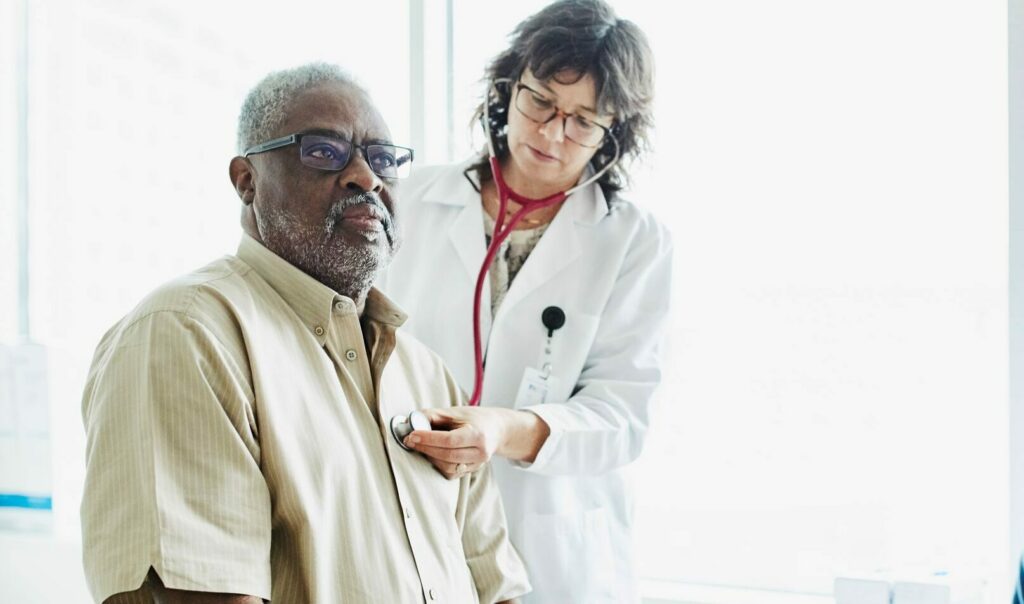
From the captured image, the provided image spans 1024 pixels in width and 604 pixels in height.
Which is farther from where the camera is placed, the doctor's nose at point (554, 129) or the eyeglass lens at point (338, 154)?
the doctor's nose at point (554, 129)

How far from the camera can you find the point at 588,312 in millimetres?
1828

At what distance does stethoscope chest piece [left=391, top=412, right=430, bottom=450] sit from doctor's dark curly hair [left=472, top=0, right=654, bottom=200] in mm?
717

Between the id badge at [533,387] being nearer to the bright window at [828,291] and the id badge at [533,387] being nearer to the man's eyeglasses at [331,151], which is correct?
the bright window at [828,291]

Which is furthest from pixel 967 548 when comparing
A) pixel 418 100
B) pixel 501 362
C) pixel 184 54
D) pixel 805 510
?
pixel 184 54

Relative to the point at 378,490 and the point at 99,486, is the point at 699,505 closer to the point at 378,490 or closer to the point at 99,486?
the point at 378,490

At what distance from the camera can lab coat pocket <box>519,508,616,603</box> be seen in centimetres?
176

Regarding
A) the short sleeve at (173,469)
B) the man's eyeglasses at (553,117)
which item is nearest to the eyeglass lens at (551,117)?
the man's eyeglasses at (553,117)

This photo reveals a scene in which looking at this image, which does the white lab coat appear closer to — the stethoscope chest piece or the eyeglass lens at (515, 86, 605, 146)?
the eyeglass lens at (515, 86, 605, 146)

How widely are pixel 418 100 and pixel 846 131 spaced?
1.05 m

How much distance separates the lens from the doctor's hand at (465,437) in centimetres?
138

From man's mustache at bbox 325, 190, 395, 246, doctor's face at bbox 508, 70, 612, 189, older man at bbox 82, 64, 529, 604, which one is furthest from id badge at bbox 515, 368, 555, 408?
man's mustache at bbox 325, 190, 395, 246

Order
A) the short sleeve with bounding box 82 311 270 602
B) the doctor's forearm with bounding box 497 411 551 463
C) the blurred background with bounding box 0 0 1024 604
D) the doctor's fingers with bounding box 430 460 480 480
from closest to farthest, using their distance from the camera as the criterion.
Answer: the short sleeve with bounding box 82 311 270 602 → the doctor's fingers with bounding box 430 460 480 480 → the doctor's forearm with bounding box 497 411 551 463 → the blurred background with bounding box 0 0 1024 604

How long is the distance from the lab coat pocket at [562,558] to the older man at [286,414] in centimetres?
22

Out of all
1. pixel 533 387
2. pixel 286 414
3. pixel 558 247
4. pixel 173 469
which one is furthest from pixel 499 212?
pixel 173 469
